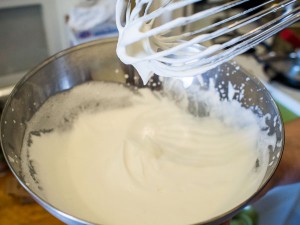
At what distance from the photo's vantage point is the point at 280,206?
35.0 inches

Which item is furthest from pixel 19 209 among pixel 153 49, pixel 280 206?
pixel 280 206

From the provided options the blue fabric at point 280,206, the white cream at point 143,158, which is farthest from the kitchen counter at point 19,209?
the blue fabric at point 280,206

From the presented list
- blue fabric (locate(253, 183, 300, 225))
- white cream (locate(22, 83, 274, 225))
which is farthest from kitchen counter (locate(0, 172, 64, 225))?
blue fabric (locate(253, 183, 300, 225))

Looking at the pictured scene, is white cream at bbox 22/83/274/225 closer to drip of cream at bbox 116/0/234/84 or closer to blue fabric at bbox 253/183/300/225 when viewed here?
drip of cream at bbox 116/0/234/84

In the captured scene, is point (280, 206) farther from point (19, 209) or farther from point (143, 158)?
point (19, 209)

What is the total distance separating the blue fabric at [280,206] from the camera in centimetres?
84

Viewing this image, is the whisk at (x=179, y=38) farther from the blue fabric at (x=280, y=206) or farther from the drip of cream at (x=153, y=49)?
the blue fabric at (x=280, y=206)

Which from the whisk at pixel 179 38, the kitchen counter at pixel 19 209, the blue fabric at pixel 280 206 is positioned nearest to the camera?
the whisk at pixel 179 38

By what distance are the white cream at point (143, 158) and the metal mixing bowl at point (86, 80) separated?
20 mm

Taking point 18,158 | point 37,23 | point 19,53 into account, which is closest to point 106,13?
point 37,23

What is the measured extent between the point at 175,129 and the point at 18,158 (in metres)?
0.31

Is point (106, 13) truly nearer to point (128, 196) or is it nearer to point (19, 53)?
point (19, 53)

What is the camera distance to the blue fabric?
839 millimetres

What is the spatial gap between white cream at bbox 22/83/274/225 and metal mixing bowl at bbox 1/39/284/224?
20 millimetres
